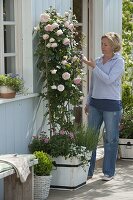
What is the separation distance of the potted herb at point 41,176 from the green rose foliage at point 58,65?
77cm

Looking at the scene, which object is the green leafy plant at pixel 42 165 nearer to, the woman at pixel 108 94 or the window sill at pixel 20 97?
the window sill at pixel 20 97

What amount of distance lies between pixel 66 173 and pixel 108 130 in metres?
0.83

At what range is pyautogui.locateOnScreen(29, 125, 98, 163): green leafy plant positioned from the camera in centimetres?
702

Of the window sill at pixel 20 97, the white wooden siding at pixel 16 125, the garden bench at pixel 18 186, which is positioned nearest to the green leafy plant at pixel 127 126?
the white wooden siding at pixel 16 125

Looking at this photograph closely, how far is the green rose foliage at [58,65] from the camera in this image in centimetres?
711

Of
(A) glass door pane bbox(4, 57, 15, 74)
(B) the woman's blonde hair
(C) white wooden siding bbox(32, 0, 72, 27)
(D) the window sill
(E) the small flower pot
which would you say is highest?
(C) white wooden siding bbox(32, 0, 72, 27)

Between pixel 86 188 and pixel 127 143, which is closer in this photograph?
pixel 86 188

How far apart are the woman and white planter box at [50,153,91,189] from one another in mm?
626

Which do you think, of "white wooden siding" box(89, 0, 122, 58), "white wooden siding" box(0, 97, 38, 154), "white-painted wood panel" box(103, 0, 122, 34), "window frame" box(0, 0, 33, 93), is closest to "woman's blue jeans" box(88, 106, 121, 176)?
"white wooden siding" box(0, 97, 38, 154)

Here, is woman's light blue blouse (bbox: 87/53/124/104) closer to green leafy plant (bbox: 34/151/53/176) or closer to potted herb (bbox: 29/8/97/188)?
potted herb (bbox: 29/8/97/188)

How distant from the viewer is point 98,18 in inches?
373

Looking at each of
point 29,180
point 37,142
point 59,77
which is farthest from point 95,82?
point 29,180

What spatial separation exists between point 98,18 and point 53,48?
99.5 inches

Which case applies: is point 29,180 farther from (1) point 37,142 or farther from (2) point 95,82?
(2) point 95,82
